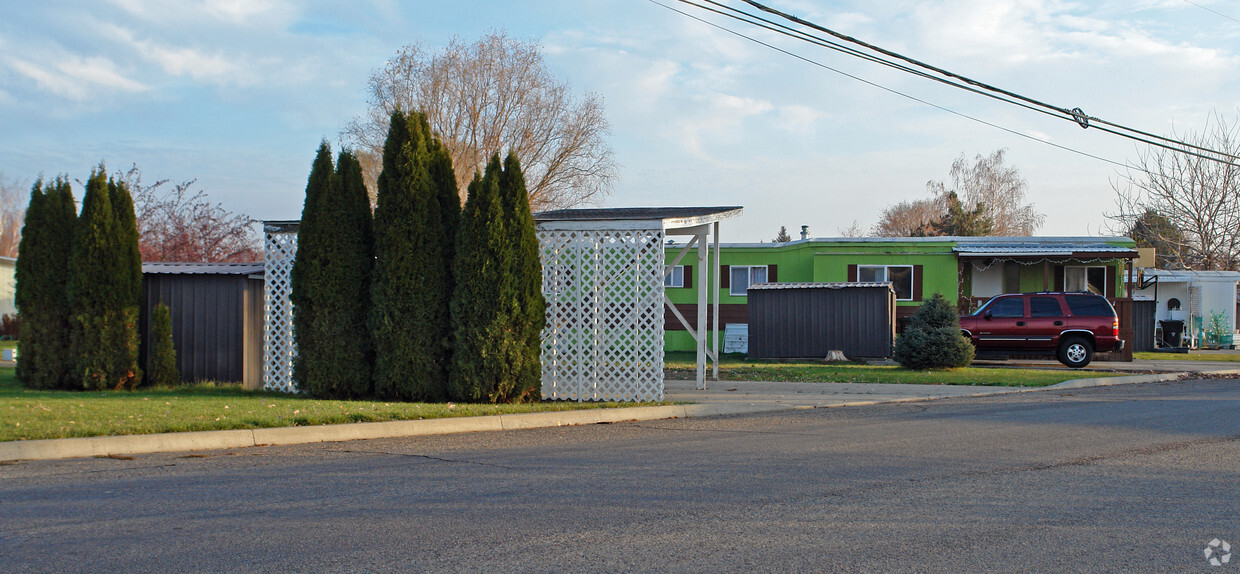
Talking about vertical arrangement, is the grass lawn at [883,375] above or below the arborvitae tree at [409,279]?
below

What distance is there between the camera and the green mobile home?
2605 centimetres

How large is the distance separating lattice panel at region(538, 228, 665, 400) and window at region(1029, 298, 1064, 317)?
12.9 m

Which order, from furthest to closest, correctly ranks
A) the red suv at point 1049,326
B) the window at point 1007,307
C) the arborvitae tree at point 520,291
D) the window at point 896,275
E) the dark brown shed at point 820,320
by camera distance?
the window at point 896,275 → the dark brown shed at point 820,320 → the window at point 1007,307 → the red suv at point 1049,326 → the arborvitae tree at point 520,291

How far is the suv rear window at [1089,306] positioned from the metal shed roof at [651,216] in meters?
11.3

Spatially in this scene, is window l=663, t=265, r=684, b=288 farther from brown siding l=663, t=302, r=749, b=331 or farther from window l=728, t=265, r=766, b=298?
window l=728, t=265, r=766, b=298

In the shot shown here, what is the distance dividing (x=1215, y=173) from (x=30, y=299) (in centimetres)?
3791

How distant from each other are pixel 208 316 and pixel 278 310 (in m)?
1.53

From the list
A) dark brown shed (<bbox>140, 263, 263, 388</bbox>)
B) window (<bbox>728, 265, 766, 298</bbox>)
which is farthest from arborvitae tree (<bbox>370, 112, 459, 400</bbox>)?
window (<bbox>728, 265, 766, 298</bbox>)

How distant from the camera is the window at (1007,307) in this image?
862 inches

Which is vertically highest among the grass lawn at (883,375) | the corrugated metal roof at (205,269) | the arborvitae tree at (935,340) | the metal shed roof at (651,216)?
the metal shed roof at (651,216)

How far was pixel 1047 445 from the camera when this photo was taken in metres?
9.12

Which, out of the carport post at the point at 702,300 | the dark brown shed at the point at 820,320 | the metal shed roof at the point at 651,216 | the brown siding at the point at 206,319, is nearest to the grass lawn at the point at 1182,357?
the dark brown shed at the point at 820,320

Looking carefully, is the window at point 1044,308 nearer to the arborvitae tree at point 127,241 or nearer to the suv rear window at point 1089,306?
the suv rear window at point 1089,306

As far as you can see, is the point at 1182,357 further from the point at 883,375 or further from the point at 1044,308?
the point at 883,375
